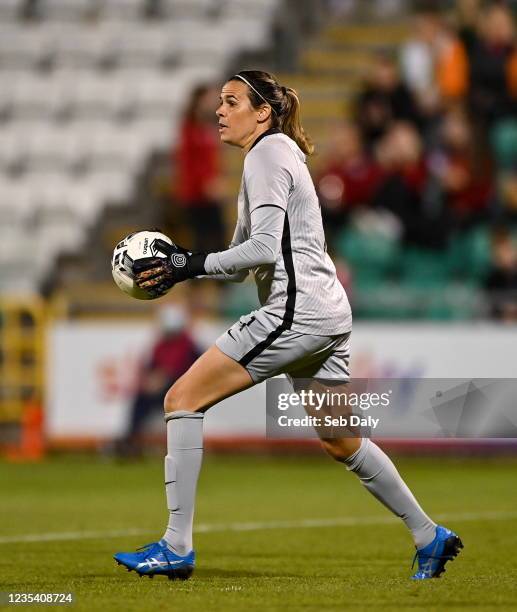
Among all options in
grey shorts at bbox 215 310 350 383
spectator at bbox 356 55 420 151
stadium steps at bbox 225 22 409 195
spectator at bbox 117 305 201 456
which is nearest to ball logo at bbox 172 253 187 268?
grey shorts at bbox 215 310 350 383

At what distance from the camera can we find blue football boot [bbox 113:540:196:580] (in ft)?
20.3

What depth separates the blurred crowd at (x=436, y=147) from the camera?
15953mm

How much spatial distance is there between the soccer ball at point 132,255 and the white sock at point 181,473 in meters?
0.55

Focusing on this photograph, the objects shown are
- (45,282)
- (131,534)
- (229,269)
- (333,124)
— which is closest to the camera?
(229,269)

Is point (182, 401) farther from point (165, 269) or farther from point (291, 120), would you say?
point (291, 120)

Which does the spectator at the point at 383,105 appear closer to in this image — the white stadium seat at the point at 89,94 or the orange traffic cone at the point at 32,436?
the white stadium seat at the point at 89,94

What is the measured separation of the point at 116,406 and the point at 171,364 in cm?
92

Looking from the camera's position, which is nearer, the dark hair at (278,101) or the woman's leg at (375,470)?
the woman's leg at (375,470)

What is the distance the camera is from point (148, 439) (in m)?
15.6

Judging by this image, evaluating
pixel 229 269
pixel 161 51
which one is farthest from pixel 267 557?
pixel 161 51

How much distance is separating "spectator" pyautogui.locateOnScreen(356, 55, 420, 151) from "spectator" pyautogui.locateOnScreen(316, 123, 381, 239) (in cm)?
41

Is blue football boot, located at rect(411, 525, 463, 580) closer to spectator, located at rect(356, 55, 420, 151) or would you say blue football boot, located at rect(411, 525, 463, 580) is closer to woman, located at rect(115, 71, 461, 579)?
woman, located at rect(115, 71, 461, 579)

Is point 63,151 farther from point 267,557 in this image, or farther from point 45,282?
point 267,557

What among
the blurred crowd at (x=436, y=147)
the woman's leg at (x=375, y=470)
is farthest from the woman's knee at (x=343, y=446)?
the blurred crowd at (x=436, y=147)
